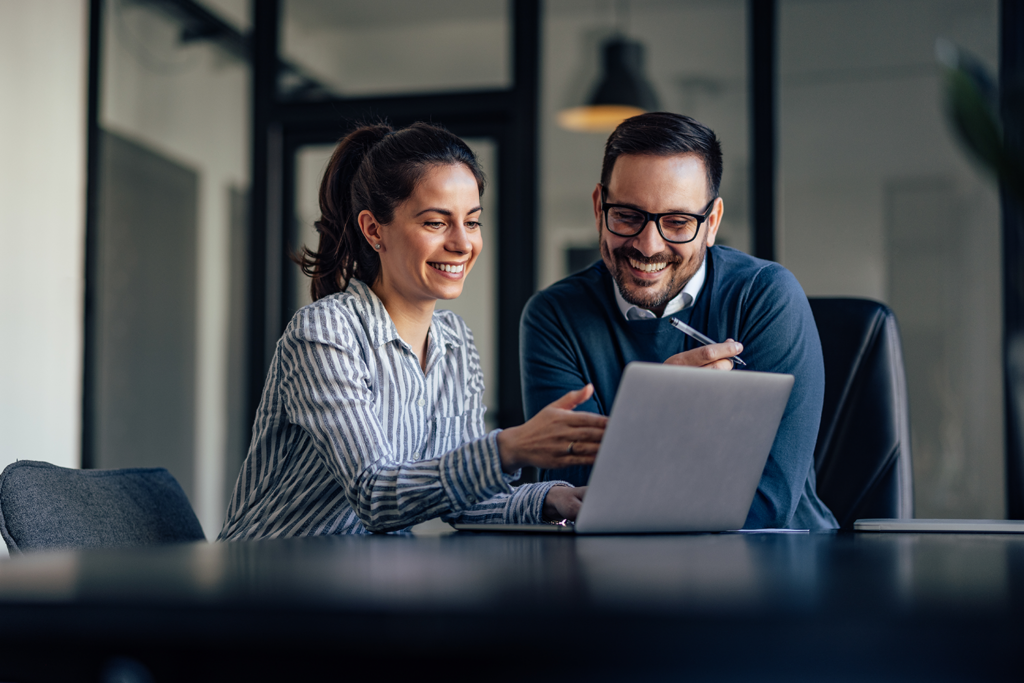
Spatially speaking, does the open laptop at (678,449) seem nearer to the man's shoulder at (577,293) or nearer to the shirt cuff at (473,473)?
the shirt cuff at (473,473)

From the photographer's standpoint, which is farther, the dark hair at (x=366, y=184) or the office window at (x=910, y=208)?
the office window at (x=910, y=208)

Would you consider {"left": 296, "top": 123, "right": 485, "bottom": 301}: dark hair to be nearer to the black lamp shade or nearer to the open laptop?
the open laptop

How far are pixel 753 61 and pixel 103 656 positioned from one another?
10.7 feet

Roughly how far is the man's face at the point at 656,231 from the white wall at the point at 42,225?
8.61 ft

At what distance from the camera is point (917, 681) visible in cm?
42

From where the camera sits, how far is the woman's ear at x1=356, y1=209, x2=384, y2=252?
1.65 meters

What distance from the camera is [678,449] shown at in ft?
3.56

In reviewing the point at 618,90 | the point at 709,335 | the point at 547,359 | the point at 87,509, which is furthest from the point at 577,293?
the point at 618,90

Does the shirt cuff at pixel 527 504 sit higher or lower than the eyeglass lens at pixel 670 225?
lower

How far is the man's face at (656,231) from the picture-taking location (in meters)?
1.68

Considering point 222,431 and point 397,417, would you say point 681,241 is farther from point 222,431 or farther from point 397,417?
point 222,431

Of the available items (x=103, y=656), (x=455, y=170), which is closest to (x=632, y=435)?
(x=103, y=656)

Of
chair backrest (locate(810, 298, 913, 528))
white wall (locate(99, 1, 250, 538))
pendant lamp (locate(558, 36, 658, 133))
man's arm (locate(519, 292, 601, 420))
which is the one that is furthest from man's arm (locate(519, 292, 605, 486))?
white wall (locate(99, 1, 250, 538))

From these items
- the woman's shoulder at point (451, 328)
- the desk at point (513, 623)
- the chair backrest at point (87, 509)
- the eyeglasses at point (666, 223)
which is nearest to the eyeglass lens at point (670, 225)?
the eyeglasses at point (666, 223)
